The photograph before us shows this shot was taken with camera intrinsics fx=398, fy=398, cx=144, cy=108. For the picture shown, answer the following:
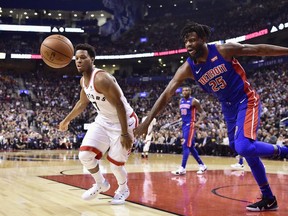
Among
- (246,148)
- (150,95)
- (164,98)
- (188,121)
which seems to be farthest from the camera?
(150,95)

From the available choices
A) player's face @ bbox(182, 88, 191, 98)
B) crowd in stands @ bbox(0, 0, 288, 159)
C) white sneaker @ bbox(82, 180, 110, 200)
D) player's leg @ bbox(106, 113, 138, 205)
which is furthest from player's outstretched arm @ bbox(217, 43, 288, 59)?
crowd in stands @ bbox(0, 0, 288, 159)

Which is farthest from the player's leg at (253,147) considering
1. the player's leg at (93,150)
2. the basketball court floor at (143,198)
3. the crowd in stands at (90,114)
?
the crowd in stands at (90,114)

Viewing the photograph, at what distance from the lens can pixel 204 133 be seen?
17.5m

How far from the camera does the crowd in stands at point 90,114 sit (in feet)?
56.6

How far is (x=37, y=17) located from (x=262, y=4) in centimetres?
2361

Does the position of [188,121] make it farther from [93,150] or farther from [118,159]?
[93,150]

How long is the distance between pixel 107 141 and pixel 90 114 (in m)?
28.2

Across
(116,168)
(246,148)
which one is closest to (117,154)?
(116,168)

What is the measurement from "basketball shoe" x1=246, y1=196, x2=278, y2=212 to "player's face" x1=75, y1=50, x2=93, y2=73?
7.67 ft

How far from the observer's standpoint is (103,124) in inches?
183

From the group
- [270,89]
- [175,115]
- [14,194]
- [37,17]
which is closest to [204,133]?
[270,89]

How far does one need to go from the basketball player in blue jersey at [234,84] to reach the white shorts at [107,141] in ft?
3.15

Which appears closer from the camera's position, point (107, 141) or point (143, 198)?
point (107, 141)

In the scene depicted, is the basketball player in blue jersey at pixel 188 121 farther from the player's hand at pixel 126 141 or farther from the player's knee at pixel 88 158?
the player's hand at pixel 126 141
